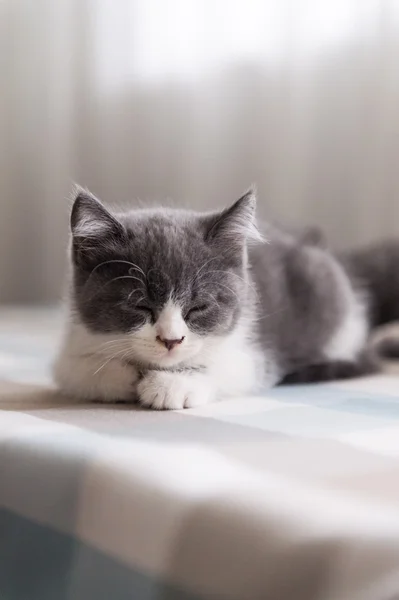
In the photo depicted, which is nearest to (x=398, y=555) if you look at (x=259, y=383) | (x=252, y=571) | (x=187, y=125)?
(x=252, y=571)

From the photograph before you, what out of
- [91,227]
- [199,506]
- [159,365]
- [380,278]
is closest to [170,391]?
[159,365]

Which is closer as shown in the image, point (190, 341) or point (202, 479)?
point (202, 479)

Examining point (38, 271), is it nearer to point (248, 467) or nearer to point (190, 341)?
point (190, 341)

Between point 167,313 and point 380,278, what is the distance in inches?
36.9

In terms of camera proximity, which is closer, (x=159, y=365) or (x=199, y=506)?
(x=199, y=506)

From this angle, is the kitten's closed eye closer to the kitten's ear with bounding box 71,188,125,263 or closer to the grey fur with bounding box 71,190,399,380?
the grey fur with bounding box 71,190,399,380

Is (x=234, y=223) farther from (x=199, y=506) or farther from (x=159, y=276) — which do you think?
(x=199, y=506)

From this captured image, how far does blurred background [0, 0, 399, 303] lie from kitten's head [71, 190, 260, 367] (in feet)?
2.57

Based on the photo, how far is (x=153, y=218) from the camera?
4.23 ft

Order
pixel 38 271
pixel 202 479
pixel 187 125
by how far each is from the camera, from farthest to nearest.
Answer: pixel 38 271
pixel 187 125
pixel 202 479

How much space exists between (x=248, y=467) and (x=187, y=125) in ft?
6.03

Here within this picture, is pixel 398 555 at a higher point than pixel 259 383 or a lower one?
higher

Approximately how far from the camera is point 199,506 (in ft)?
2.29

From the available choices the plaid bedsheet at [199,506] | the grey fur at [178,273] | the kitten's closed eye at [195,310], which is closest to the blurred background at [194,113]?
the grey fur at [178,273]
